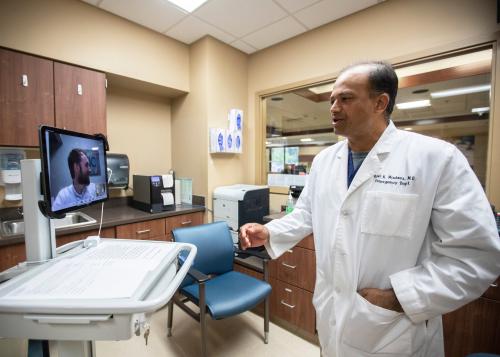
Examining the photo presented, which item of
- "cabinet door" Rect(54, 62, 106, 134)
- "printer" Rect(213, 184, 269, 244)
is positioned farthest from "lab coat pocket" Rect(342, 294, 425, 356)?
"cabinet door" Rect(54, 62, 106, 134)

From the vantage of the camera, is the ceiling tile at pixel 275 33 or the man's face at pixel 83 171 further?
the ceiling tile at pixel 275 33

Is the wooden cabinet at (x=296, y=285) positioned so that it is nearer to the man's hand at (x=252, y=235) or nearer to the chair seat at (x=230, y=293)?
the chair seat at (x=230, y=293)

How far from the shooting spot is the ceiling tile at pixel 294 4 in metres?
2.08

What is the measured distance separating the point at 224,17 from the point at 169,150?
5.42 ft

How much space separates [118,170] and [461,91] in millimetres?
3184

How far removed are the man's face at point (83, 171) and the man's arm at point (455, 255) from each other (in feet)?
4.24

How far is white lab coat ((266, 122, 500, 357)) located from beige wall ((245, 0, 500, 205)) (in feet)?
4.29

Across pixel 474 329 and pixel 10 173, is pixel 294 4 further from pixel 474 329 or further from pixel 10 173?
pixel 10 173

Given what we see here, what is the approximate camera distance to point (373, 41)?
7.00ft

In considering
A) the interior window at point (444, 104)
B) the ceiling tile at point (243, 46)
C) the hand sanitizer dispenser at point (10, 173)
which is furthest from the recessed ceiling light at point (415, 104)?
the hand sanitizer dispenser at point (10, 173)

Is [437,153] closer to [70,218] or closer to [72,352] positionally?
[72,352]

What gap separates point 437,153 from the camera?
0.89 meters

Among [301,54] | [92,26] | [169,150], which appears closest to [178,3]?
[92,26]

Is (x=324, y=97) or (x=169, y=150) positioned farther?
(x=169, y=150)
